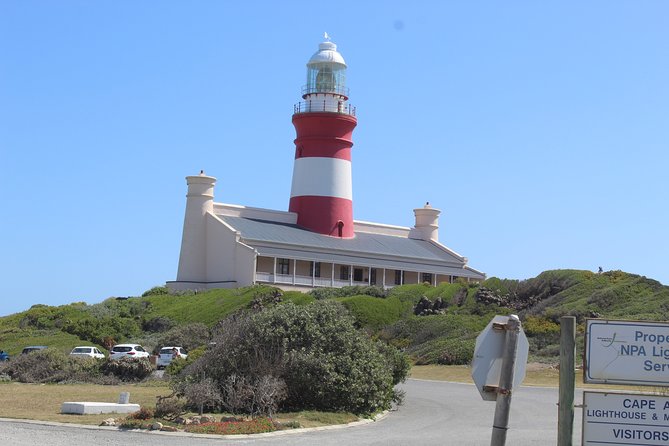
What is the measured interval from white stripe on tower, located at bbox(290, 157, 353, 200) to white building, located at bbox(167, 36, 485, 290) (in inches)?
2.5

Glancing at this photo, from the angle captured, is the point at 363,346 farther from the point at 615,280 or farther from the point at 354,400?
the point at 615,280

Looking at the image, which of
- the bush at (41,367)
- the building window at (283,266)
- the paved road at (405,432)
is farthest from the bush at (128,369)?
the building window at (283,266)

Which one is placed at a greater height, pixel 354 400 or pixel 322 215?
pixel 322 215

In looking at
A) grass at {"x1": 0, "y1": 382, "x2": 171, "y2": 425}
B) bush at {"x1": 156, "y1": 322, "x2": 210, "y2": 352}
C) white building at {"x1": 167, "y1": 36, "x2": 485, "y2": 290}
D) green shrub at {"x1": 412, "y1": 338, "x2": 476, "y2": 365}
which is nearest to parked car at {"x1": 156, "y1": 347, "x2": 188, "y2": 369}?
bush at {"x1": 156, "y1": 322, "x2": 210, "y2": 352}

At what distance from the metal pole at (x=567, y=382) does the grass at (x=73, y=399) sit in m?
9.27

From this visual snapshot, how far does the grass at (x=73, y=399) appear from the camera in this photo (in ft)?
56.7

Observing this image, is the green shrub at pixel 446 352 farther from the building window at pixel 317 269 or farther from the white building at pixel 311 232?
the building window at pixel 317 269

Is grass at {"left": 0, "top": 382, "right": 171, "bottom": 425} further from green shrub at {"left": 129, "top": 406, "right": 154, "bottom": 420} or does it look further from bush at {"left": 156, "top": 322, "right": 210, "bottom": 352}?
bush at {"left": 156, "top": 322, "right": 210, "bottom": 352}

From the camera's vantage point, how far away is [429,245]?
222 feet

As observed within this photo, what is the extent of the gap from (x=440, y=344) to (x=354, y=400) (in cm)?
1988

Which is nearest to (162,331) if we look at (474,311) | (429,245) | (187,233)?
(187,233)

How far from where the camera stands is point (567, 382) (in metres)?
8.28

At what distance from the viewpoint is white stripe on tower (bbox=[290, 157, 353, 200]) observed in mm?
59125

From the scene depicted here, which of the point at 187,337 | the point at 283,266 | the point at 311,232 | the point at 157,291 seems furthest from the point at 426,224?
the point at 187,337
